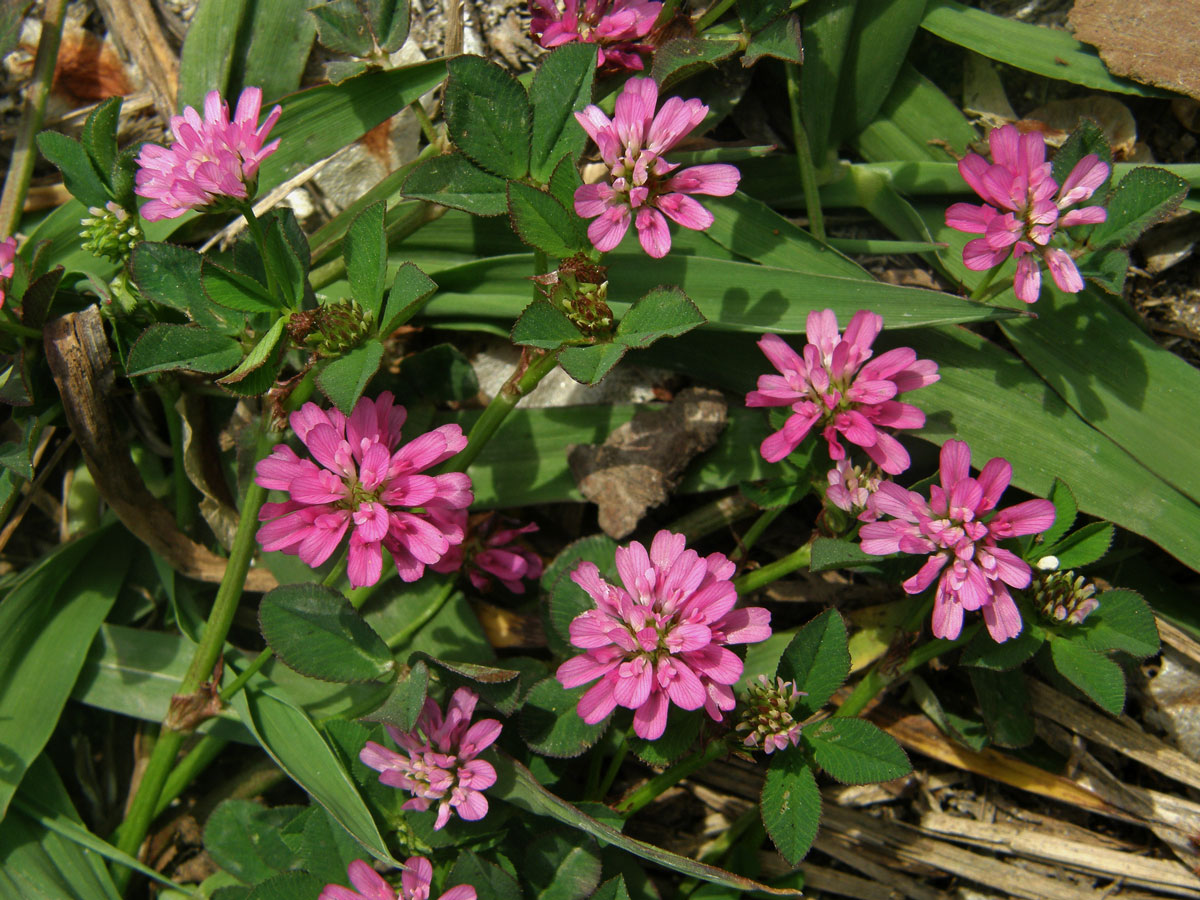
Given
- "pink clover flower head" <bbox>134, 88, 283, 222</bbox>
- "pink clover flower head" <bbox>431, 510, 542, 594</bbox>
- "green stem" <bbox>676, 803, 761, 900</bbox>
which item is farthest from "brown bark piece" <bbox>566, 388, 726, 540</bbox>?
"pink clover flower head" <bbox>134, 88, 283, 222</bbox>

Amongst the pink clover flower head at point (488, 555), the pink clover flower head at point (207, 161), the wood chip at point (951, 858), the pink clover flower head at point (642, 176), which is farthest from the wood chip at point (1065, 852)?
the pink clover flower head at point (207, 161)

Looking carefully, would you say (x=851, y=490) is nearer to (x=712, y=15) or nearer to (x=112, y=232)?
(x=712, y=15)

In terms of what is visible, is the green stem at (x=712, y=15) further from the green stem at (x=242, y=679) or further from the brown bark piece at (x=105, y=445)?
the green stem at (x=242, y=679)

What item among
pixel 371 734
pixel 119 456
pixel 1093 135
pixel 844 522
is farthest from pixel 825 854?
pixel 119 456

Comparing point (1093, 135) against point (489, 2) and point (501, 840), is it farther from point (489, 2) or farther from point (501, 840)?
point (501, 840)

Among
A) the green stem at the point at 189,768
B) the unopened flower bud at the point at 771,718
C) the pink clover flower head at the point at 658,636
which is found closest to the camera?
the pink clover flower head at the point at 658,636

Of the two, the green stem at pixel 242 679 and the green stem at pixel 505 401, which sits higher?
the green stem at pixel 505 401

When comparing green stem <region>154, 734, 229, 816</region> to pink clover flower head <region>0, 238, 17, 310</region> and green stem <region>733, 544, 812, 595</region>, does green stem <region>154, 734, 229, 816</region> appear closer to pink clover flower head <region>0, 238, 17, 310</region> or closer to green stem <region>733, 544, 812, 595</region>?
pink clover flower head <region>0, 238, 17, 310</region>
